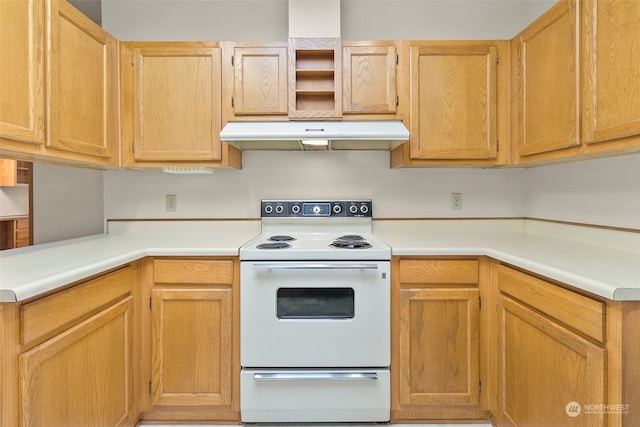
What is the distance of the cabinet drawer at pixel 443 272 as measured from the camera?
5.49ft

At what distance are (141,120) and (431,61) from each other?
65.4 inches

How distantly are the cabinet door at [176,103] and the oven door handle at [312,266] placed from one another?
2.45 feet

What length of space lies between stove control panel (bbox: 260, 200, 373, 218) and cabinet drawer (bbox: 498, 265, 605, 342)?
919 millimetres

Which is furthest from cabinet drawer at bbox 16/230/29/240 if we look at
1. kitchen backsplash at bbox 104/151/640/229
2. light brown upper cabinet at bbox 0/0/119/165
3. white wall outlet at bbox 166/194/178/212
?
white wall outlet at bbox 166/194/178/212

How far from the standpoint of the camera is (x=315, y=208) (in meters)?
2.23

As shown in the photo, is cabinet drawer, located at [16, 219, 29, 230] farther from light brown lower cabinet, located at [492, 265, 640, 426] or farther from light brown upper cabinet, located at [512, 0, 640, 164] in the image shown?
light brown upper cabinet, located at [512, 0, 640, 164]

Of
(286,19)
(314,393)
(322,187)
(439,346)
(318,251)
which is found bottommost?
(314,393)

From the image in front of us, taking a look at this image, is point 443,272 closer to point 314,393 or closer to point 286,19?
point 314,393

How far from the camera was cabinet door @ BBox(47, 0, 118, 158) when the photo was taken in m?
1.49

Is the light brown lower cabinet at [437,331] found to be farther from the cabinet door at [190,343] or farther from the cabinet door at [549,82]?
the cabinet door at [190,343]

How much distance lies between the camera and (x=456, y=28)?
7.47 feet

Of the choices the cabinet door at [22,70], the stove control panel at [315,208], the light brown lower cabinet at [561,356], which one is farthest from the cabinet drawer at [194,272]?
the light brown lower cabinet at [561,356]

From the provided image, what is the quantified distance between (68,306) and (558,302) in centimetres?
169

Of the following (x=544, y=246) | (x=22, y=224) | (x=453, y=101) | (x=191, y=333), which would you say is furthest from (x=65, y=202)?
(x=544, y=246)
